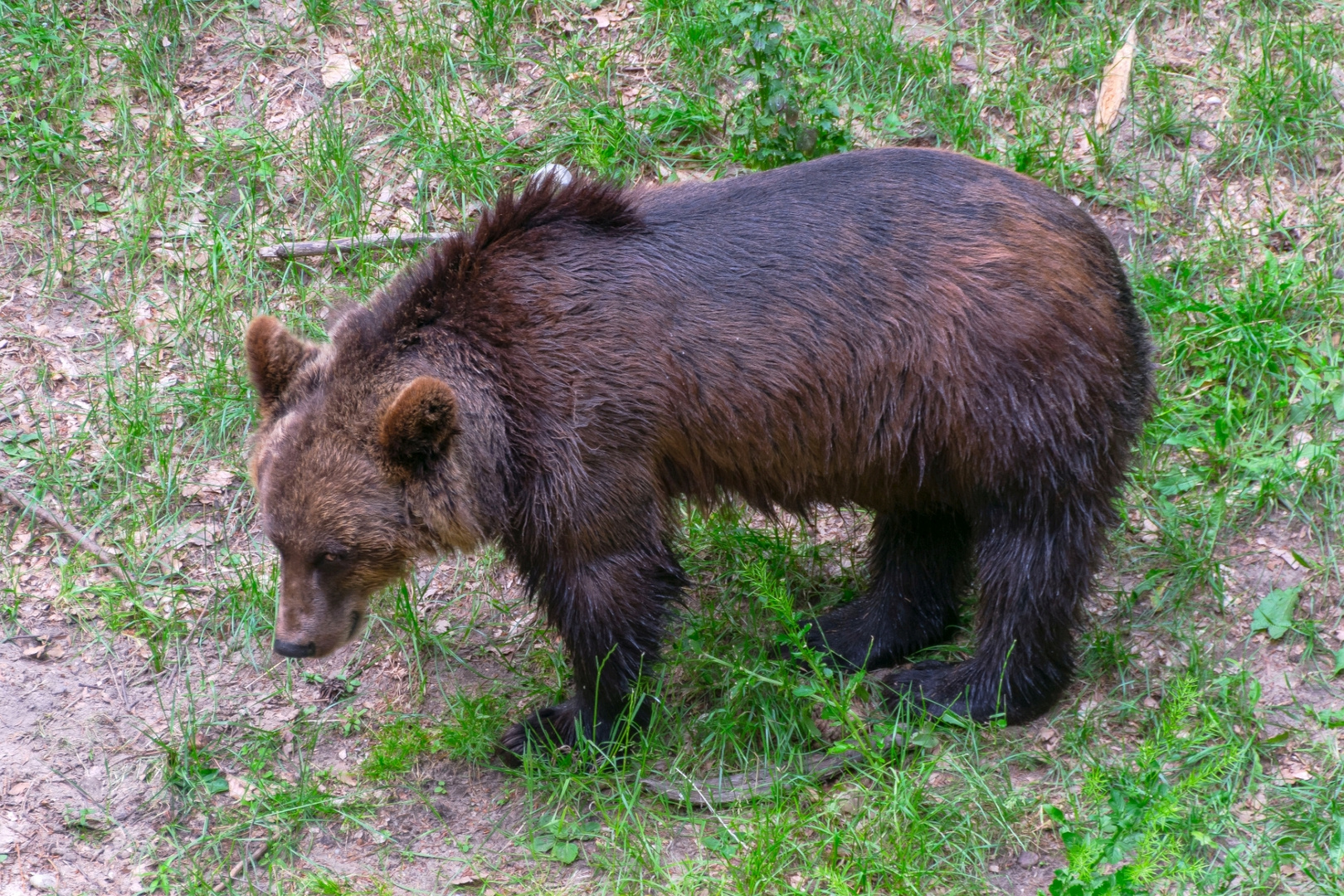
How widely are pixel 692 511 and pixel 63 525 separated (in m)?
3.32

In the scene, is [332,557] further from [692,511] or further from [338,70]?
[338,70]

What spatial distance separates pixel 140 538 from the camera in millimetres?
6520

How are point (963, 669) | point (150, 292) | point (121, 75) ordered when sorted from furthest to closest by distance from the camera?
1. point (121, 75)
2. point (150, 292)
3. point (963, 669)

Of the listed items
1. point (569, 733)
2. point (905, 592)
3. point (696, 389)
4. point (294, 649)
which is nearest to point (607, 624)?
point (569, 733)

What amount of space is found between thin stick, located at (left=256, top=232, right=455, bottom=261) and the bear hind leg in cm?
333

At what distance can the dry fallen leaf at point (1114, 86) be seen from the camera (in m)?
7.41

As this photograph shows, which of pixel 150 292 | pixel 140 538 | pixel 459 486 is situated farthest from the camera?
pixel 150 292

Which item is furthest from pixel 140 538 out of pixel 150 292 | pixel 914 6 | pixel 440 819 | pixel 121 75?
pixel 914 6

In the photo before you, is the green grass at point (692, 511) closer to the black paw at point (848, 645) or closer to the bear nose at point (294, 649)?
the black paw at point (848, 645)

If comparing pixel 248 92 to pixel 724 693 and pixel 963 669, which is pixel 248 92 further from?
pixel 963 669

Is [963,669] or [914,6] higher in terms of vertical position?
[914,6]

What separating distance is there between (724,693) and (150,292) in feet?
14.5

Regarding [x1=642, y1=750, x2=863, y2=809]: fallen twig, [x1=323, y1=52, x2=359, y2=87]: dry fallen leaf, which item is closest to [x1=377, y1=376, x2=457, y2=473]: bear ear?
[x1=642, y1=750, x2=863, y2=809]: fallen twig

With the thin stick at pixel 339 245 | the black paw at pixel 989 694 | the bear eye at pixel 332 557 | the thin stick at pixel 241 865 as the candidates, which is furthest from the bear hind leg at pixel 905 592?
the thin stick at pixel 339 245
